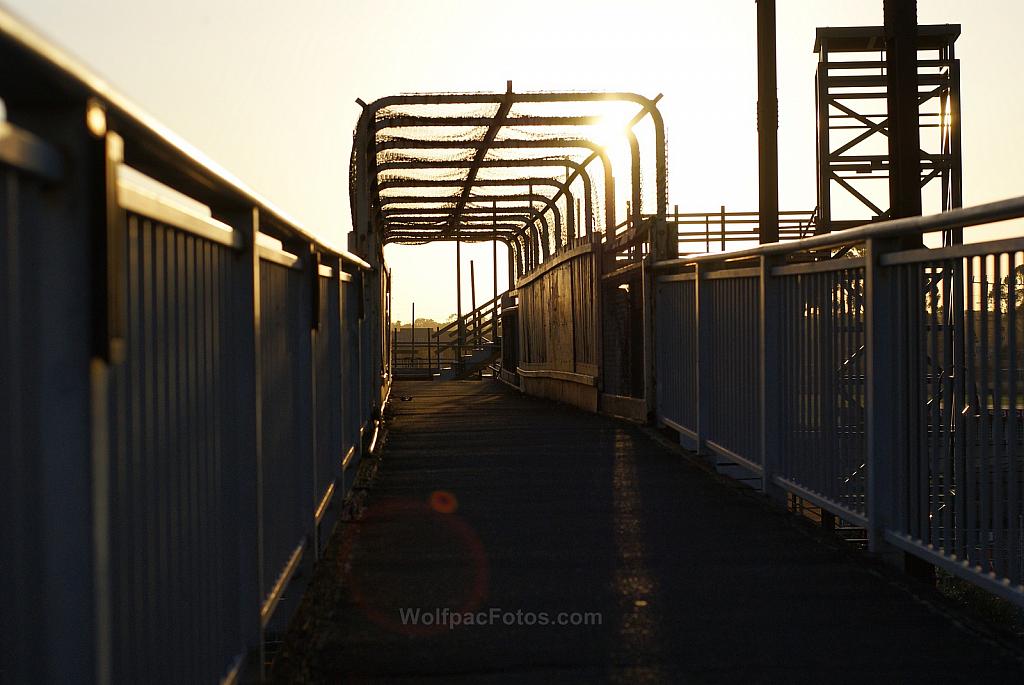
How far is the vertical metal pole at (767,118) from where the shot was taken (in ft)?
54.5

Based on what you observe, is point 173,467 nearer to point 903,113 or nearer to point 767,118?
point 903,113

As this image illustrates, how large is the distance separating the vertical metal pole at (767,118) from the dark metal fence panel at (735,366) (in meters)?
7.81

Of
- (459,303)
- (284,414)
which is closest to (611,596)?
(284,414)

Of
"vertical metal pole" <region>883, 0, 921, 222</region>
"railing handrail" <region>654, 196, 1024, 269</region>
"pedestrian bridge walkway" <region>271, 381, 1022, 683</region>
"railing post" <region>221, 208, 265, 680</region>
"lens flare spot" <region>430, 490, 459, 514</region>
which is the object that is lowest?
"pedestrian bridge walkway" <region>271, 381, 1022, 683</region>

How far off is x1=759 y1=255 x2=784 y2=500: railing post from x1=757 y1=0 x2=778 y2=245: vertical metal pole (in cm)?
952

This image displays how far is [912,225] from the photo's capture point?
4715 mm

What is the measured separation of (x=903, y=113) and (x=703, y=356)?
113 inches

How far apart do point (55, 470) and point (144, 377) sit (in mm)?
667

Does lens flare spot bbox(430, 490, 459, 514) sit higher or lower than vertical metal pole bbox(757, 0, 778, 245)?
lower

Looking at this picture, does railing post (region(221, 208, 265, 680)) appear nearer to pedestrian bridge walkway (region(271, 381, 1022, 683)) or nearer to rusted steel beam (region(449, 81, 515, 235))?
pedestrian bridge walkway (region(271, 381, 1022, 683))

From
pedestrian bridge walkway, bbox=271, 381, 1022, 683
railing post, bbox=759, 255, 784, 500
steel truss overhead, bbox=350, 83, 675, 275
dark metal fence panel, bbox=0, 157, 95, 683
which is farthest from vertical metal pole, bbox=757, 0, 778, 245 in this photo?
dark metal fence panel, bbox=0, 157, 95, 683

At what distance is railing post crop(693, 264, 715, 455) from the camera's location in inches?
364

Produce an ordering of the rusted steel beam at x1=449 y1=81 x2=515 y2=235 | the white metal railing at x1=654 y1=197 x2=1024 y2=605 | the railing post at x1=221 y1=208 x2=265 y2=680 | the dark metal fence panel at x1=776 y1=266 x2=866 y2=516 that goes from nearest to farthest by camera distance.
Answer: the railing post at x1=221 y1=208 x2=265 y2=680 < the white metal railing at x1=654 y1=197 x2=1024 y2=605 < the dark metal fence panel at x1=776 y1=266 x2=866 y2=516 < the rusted steel beam at x1=449 y1=81 x2=515 y2=235

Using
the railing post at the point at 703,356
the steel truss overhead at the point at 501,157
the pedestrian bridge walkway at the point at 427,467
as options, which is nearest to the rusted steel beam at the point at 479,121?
the steel truss overhead at the point at 501,157
